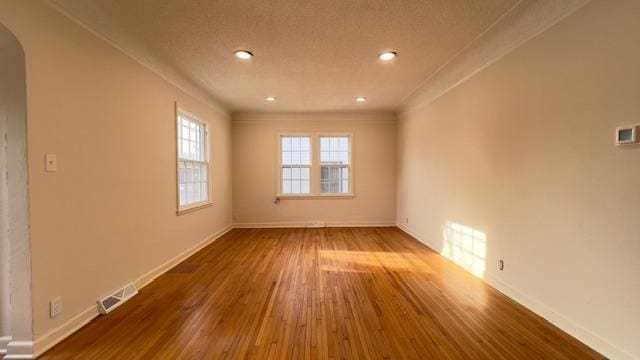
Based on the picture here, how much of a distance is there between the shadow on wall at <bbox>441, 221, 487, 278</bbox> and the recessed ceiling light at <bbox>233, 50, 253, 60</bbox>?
3307 mm

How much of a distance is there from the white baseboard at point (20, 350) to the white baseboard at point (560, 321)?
3710 millimetres

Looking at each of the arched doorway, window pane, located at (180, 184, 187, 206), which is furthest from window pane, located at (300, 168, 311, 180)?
the arched doorway

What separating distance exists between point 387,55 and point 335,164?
10.7ft

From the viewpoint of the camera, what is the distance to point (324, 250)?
4207 millimetres

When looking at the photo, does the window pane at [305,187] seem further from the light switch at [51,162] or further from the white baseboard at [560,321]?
the light switch at [51,162]

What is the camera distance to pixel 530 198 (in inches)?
92.7

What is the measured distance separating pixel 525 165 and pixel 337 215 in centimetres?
404

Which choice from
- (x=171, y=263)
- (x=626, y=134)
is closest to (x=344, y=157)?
(x=171, y=263)

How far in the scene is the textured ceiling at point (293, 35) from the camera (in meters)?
2.16

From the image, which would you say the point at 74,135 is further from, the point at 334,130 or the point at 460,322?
the point at 334,130

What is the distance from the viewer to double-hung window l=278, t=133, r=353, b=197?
238 inches

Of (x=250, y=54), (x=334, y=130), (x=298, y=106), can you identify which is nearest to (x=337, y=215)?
(x=334, y=130)

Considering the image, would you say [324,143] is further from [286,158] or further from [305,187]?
[305,187]

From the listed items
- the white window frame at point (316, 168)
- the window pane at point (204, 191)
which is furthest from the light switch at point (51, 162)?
the white window frame at point (316, 168)
